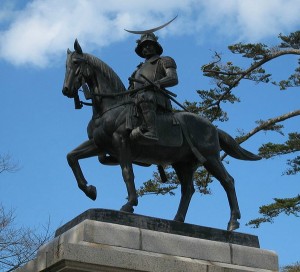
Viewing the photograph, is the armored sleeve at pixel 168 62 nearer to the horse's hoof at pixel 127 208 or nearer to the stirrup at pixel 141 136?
the stirrup at pixel 141 136

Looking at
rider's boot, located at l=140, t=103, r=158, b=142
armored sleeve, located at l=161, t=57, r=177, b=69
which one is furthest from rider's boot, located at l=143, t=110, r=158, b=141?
armored sleeve, located at l=161, t=57, r=177, b=69

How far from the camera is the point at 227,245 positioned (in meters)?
8.51

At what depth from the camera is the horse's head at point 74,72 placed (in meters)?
8.84

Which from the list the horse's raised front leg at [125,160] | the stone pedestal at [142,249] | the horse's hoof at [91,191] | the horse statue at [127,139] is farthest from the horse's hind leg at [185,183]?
the horse's hoof at [91,191]

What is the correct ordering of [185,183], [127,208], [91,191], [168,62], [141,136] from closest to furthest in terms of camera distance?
[127,208] → [141,136] → [91,191] → [168,62] → [185,183]

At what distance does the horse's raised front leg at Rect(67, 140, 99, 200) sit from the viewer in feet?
28.9

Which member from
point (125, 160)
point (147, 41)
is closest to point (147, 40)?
point (147, 41)

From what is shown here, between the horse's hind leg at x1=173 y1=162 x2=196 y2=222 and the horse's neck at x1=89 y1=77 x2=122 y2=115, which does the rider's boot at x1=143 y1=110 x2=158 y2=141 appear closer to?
the horse's neck at x1=89 y1=77 x2=122 y2=115

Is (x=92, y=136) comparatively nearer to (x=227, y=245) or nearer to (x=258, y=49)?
(x=227, y=245)

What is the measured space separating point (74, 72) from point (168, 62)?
1262 mm

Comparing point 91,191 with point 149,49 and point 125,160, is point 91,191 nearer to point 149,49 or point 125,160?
point 125,160

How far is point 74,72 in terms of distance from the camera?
8.91 metres

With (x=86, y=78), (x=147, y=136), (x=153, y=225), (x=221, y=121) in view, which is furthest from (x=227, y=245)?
(x=221, y=121)

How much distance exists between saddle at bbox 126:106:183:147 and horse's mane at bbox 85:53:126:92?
1.50 ft
